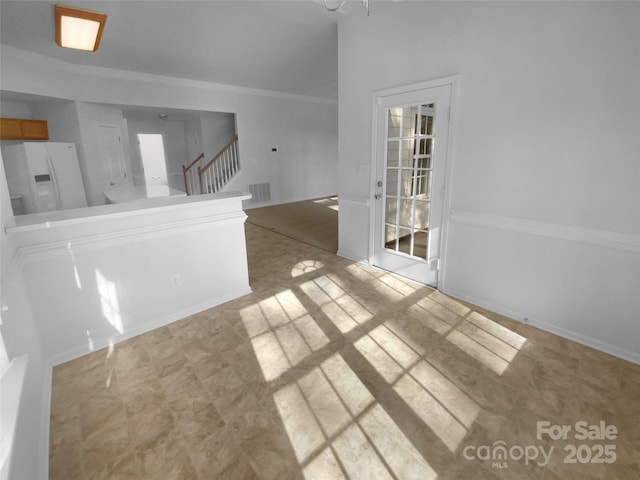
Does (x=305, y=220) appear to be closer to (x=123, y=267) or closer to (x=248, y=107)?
(x=248, y=107)

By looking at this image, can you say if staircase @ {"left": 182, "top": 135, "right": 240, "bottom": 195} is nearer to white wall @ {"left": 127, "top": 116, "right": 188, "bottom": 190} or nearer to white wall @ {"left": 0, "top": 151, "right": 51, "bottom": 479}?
white wall @ {"left": 127, "top": 116, "right": 188, "bottom": 190}

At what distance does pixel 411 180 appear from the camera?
3.29 metres

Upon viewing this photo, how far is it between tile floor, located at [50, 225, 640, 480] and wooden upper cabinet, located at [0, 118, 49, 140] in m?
4.84

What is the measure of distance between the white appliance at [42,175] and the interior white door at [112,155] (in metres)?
0.54

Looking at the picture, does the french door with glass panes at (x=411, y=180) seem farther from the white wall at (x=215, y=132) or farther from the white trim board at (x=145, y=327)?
the white wall at (x=215, y=132)

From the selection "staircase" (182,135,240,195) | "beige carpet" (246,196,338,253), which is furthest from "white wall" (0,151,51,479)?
"staircase" (182,135,240,195)

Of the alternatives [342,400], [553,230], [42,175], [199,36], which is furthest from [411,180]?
[42,175]

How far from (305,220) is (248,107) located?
3150 millimetres

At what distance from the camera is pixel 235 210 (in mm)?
2947

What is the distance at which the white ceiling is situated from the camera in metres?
3.44

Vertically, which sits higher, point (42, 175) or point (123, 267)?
point (42, 175)

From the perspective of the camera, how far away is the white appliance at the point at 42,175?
4.58 metres

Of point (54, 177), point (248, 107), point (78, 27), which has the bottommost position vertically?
point (54, 177)

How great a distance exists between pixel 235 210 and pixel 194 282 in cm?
76
